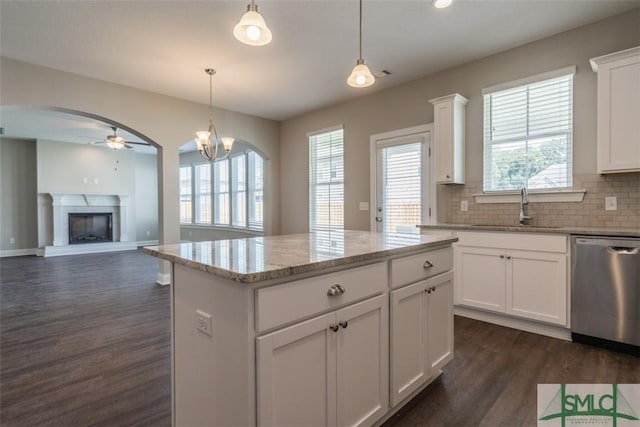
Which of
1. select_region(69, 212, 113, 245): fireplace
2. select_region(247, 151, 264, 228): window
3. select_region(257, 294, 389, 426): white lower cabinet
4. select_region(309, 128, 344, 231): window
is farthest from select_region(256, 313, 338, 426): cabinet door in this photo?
select_region(69, 212, 113, 245): fireplace

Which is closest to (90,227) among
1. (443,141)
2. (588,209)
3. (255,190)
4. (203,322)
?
(255,190)

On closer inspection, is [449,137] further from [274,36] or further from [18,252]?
[18,252]

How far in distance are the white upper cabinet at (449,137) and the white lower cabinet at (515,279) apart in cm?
82

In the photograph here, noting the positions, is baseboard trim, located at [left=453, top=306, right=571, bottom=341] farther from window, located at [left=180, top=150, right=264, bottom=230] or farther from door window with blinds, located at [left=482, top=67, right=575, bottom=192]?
window, located at [left=180, top=150, right=264, bottom=230]

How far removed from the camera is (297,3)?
2676 millimetres

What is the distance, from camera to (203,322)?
135cm

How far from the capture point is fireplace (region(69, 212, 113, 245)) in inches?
323

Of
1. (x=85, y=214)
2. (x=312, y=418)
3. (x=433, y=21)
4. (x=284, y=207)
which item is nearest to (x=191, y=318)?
(x=312, y=418)

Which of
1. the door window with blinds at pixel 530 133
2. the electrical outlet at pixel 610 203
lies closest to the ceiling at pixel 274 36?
the door window with blinds at pixel 530 133

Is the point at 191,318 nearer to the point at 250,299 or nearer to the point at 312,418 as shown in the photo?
the point at 250,299

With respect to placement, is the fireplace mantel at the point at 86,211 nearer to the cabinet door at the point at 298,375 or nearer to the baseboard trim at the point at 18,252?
the baseboard trim at the point at 18,252

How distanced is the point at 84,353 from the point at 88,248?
7.03m

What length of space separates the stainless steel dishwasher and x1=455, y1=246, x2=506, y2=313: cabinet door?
55 cm

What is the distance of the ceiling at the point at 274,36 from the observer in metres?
2.74
